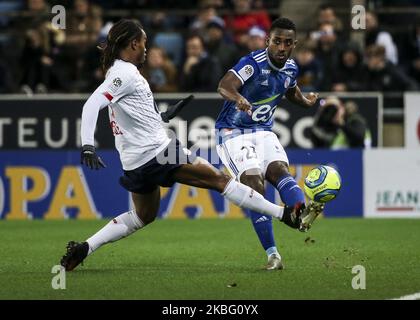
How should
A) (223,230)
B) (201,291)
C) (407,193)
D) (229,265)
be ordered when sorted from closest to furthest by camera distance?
(201,291), (229,265), (223,230), (407,193)

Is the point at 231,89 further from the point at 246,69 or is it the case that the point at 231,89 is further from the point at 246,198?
the point at 246,198

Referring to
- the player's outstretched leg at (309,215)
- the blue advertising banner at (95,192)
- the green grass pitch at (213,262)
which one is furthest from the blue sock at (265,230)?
the blue advertising banner at (95,192)

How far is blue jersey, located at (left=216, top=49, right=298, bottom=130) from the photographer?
10.3 m

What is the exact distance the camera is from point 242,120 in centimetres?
1043

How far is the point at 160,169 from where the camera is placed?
30.3ft

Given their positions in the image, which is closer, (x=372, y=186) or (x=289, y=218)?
(x=289, y=218)

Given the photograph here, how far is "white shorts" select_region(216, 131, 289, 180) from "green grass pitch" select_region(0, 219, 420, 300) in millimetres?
928

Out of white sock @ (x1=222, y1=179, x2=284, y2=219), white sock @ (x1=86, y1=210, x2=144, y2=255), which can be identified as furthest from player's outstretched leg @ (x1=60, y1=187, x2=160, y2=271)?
white sock @ (x1=222, y1=179, x2=284, y2=219)

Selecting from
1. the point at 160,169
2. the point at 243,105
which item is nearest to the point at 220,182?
the point at 160,169

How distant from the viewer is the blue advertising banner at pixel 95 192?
16.5 metres

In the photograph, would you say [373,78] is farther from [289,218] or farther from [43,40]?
[289,218]

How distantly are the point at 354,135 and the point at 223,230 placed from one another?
3.65 m

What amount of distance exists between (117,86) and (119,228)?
1.34 m
